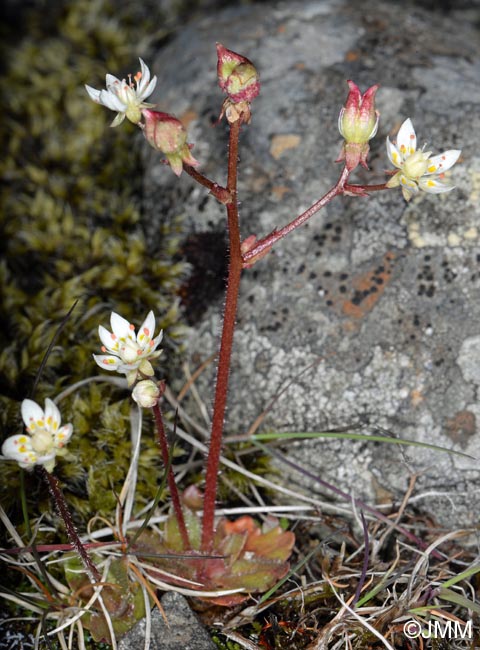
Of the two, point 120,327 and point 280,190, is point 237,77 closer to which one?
point 120,327

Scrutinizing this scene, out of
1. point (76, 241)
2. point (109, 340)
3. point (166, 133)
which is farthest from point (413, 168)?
point (76, 241)

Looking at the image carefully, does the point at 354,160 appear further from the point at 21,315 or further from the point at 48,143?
the point at 48,143

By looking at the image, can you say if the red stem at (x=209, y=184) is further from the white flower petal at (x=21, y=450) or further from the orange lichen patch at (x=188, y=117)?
the orange lichen patch at (x=188, y=117)

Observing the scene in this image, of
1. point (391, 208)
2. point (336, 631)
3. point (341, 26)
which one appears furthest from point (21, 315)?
point (341, 26)

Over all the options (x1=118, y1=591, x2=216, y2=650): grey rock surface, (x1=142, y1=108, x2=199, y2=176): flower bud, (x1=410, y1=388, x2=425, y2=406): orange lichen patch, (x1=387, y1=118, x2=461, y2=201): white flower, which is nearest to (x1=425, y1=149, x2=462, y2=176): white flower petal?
(x1=387, y1=118, x2=461, y2=201): white flower

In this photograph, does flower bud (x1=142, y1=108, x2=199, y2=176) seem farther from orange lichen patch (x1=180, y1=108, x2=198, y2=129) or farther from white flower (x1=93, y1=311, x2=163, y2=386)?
orange lichen patch (x1=180, y1=108, x2=198, y2=129)

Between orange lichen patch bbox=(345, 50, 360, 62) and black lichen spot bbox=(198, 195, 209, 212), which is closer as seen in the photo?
black lichen spot bbox=(198, 195, 209, 212)

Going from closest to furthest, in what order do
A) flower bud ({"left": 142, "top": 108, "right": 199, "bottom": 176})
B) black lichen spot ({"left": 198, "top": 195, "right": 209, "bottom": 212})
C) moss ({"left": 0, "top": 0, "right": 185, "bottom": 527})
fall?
flower bud ({"left": 142, "top": 108, "right": 199, "bottom": 176}) → moss ({"left": 0, "top": 0, "right": 185, "bottom": 527}) → black lichen spot ({"left": 198, "top": 195, "right": 209, "bottom": 212})
